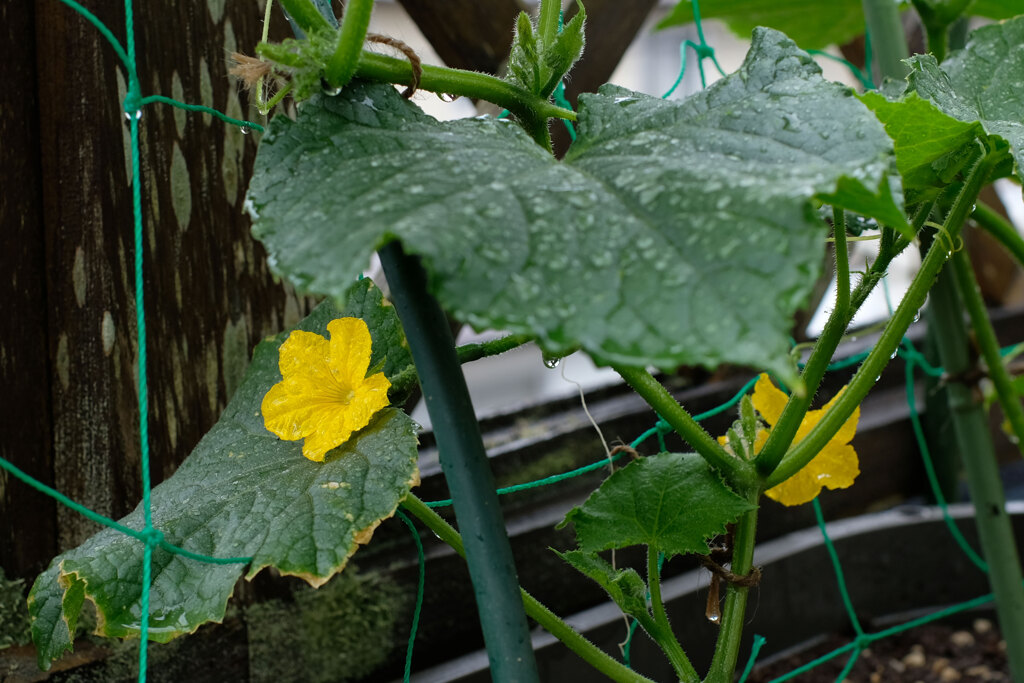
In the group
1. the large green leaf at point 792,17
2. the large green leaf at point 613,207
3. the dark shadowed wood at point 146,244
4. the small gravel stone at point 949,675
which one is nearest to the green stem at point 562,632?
the large green leaf at point 613,207

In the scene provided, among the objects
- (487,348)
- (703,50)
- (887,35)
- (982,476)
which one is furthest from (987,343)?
(487,348)

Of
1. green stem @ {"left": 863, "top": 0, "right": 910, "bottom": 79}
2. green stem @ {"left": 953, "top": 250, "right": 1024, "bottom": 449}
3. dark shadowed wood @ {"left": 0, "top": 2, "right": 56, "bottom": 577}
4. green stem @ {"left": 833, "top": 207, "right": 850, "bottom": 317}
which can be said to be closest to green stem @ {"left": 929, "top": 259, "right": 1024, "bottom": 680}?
green stem @ {"left": 953, "top": 250, "right": 1024, "bottom": 449}

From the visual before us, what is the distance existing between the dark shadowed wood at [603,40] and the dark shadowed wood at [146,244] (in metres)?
0.45

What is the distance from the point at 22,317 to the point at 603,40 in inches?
29.4

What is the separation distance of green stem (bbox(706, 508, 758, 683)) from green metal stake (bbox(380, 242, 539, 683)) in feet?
0.52

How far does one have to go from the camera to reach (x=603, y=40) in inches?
43.6

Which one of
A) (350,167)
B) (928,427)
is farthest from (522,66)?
(928,427)

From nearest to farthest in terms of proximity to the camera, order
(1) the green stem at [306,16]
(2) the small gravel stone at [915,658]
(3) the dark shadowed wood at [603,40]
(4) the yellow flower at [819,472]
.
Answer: (1) the green stem at [306,16]
(4) the yellow flower at [819,472]
(3) the dark shadowed wood at [603,40]
(2) the small gravel stone at [915,658]

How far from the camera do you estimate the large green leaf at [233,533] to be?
50 centimetres

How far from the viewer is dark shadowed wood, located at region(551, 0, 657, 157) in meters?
1.10

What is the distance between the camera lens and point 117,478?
2.67ft

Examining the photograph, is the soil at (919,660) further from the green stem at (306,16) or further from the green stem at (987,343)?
the green stem at (306,16)

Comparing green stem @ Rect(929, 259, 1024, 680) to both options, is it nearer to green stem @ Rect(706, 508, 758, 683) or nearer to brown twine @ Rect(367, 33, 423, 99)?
green stem @ Rect(706, 508, 758, 683)

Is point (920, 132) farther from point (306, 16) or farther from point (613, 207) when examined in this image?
point (306, 16)
